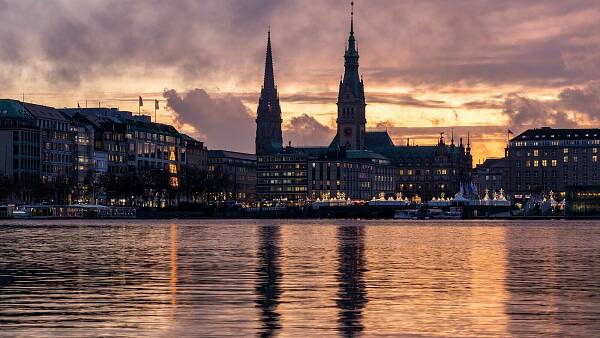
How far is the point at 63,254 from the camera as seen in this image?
73.8 meters

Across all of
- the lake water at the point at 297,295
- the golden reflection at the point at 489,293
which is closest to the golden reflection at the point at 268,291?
the lake water at the point at 297,295

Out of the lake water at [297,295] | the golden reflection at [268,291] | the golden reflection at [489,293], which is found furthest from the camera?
the golden reflection at [489,293]

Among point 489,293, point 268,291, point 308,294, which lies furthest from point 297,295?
point 489,293

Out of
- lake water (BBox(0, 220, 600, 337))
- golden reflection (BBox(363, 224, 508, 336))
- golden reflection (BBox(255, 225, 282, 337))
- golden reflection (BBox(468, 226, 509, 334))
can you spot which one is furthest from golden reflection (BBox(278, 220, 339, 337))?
golden reflection (BBox(468, 226, 509, 334))

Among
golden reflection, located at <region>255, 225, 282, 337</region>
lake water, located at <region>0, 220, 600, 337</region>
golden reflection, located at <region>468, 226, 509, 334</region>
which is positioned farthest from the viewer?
golden reflection, located at <region>468, 226, 509, 334</region>

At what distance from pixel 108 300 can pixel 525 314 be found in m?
13.8

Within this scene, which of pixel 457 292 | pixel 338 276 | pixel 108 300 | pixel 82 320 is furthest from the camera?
pixel 338 276

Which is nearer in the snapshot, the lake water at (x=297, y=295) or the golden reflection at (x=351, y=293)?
the lake water at (x=297, y=295)

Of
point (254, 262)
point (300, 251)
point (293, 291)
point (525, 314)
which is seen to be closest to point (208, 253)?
point (300, 251)

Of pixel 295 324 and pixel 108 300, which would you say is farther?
pixel 108 300

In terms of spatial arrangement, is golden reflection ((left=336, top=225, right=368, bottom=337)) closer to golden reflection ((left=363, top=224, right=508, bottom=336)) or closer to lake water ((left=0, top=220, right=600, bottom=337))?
lake water ((left=0, top=220, right=600, bottom=337))

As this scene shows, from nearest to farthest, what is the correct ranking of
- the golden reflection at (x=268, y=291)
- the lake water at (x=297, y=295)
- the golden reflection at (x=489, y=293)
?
1. the lake water at (x=297, y=295)
2. the golden reflection at (x=268, y=291)
3. the golden reflection at (x=489, y=293)

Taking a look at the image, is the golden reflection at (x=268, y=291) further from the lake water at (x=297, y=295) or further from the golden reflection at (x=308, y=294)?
the golden reflection at (x=308, y=294)

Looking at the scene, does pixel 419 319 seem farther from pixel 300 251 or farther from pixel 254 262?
pixel 300 251
